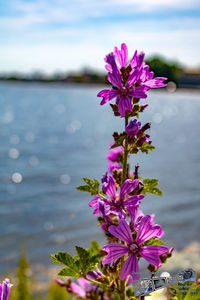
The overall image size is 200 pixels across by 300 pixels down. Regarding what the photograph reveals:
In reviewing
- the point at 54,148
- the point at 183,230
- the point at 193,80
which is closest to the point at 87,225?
the point at 183,230

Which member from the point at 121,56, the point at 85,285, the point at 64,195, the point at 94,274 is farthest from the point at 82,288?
the point at 64,195

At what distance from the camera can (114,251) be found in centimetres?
116

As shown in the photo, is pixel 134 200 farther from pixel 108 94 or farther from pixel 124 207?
pixel 108 94

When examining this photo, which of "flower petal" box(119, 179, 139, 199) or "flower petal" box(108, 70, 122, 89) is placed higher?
"flower petal" box(108, 70, 122, 89)

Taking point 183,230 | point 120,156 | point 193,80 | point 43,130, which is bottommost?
point 120,156

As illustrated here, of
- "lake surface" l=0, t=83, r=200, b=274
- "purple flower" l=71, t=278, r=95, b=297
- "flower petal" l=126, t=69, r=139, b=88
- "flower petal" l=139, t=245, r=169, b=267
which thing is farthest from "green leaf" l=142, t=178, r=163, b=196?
"lake surface" l=0, t=83, r=200, b=274

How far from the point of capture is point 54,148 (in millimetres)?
32156

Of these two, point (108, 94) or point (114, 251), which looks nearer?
point (114, 251)

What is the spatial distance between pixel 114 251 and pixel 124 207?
0.20 meters

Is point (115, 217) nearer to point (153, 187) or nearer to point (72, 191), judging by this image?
point (153, 187)

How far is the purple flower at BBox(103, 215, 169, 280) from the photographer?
1138mm

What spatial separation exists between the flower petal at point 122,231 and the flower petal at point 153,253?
53 millimetres

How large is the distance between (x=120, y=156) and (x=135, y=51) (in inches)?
20.0

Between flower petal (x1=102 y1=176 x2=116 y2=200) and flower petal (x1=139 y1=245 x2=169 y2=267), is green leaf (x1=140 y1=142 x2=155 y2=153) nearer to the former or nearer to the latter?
flower petal (x1=102 y1=176 x2=116 y2=200)
